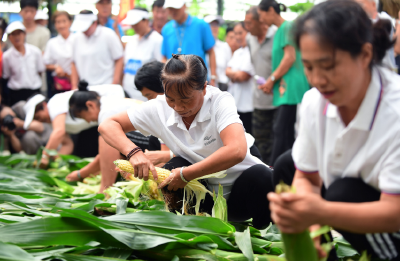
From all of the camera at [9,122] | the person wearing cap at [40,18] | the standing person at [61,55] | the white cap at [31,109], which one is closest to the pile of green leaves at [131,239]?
the white cap at [31,109]

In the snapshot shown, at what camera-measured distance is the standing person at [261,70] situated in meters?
4.63

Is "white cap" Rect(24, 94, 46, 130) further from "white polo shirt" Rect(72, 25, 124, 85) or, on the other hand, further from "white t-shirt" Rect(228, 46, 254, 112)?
"white t-shirt" Rect(228, 46, 254, 112)

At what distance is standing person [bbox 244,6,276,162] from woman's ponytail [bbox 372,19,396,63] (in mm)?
3246

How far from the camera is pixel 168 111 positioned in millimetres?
2482

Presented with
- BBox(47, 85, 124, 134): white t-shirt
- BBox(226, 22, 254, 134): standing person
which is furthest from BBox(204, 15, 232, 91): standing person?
BBox(47, 85, 124, 134): white t-shirt

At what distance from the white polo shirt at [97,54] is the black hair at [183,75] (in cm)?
346

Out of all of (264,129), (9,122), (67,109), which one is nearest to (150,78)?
(67,109)

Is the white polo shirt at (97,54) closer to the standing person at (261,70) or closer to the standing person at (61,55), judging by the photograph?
the standing person at (61,55)

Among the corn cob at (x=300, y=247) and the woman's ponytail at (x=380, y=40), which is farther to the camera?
the woman's ponytail at (x=380, y=40)

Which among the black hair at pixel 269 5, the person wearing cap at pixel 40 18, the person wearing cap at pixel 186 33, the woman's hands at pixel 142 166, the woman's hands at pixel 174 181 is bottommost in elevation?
the woman's hands at pixel 174 181

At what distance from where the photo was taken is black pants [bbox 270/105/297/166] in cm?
430

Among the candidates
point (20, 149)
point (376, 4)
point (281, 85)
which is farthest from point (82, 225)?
point (20, 149)

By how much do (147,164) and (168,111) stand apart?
33 centimetres

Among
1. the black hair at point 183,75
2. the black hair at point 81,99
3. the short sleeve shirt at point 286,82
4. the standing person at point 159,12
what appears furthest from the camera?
the standing person at point 159,12
